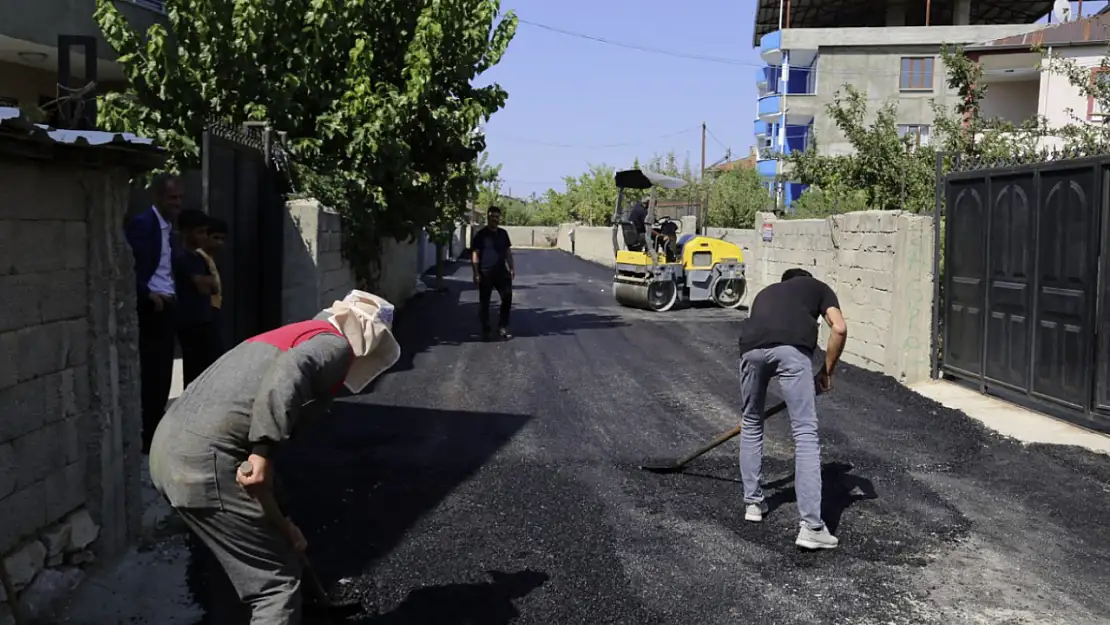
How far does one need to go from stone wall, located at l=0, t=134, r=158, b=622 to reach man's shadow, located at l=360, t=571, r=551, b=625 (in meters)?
1.36

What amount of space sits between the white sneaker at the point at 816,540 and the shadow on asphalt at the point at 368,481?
1.44 m

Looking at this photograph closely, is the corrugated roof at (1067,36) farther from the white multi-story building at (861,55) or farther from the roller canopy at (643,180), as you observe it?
the roller canopy at (643,180)

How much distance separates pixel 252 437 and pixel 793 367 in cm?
320

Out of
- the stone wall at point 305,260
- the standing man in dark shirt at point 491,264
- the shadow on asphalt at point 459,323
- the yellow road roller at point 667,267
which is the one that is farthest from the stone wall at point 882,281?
the stone wall at point 305,260

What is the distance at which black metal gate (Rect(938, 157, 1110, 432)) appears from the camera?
7617 millimetres

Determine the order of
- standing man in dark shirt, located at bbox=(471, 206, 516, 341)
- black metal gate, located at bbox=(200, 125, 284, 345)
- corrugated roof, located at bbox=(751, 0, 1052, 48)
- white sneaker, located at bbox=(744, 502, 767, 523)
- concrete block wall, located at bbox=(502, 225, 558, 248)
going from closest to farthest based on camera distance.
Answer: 1. white sneaker, located at bbox=(744, 502, 767, 523)
2. black metal gate, located at bbox=(200, 125, 284, 345)
3. standing man in dark shirt, located at bbox=(471, 206, 516, 341)
4. corrugated roof, located at bbox=(751, 0, 1052, 48)
5. concrete block wall, located at bbox=(502, 225, 558, 248)

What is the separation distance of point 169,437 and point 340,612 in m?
1.35

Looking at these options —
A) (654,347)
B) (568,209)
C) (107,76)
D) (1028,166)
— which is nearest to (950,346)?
(1028,166)

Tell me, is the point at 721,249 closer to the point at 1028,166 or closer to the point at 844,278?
the point at 844,278

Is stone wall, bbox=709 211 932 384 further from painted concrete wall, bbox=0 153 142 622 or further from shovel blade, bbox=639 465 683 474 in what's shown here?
painted concrete wall, bbox=0 153 142 622

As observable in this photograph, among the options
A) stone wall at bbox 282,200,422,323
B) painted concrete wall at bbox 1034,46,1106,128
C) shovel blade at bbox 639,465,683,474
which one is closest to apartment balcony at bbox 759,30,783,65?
painted concrete wall at bbox 1034,46,1106,128

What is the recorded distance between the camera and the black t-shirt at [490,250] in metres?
13.2

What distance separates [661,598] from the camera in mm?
4453

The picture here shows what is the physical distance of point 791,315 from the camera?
545 cm
